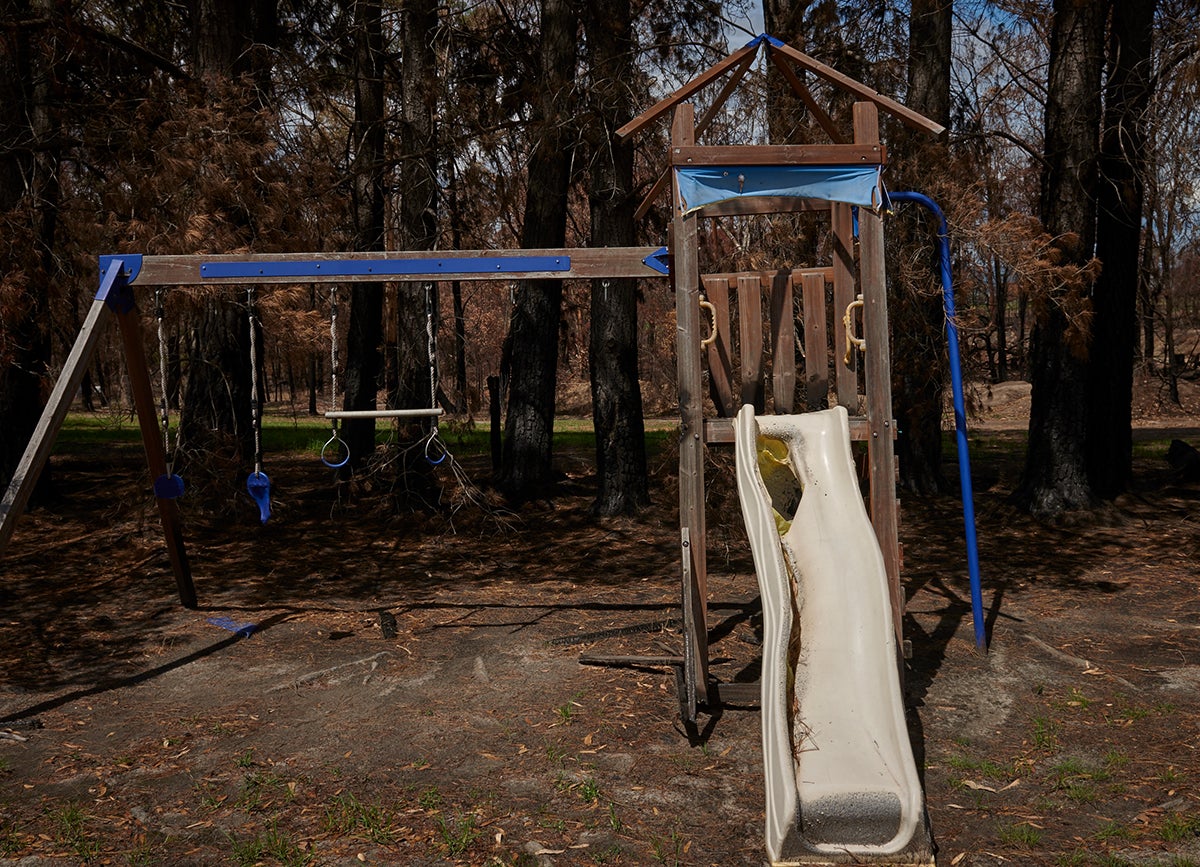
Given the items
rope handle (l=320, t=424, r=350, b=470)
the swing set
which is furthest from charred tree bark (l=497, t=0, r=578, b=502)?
the swing set

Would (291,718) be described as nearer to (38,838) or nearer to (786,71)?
(38,838)

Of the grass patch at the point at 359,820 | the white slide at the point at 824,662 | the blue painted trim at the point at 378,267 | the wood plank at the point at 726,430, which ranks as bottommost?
the grass patch at the point at 359,820

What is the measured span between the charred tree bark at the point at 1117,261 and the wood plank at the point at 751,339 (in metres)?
4.91

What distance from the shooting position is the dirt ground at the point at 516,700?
3.87m

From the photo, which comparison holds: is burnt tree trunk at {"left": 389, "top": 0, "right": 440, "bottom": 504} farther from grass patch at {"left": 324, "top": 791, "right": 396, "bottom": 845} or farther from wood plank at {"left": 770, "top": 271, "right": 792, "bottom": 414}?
grass patch at {"left": 324, "top": 791, "right": 396, "bottom": 845}

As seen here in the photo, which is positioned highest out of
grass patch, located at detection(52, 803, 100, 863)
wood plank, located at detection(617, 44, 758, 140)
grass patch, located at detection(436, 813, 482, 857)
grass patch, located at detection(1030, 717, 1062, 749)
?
wood plank, located at detection(617, 44, 758, 140)

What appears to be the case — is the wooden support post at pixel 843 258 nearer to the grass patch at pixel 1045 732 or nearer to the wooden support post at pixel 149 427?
the grass patch at pixel 1045 732

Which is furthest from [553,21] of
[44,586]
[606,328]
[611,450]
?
[44,586]

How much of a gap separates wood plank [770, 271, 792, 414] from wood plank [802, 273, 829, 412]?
8 centimetres

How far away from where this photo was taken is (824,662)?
418 cm

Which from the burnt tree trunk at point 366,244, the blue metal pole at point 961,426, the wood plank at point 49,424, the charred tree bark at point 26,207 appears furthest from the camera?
the burnt tree trunk at point 366,244

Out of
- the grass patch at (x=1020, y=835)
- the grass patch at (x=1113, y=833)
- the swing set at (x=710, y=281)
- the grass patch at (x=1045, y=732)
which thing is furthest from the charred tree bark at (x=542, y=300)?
the grass patch at (x=1113, y=833)

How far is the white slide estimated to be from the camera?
357 centimetres

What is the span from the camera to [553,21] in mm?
9789
